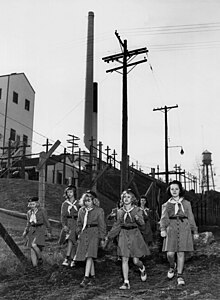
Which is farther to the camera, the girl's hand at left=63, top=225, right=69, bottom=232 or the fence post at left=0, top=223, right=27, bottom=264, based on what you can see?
the girl's hand at left=63, top=225, right=69, bottom=232

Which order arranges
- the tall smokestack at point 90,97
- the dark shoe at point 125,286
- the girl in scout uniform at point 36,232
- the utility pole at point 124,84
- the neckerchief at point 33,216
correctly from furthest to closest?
the tall smokestack at point 90,97
the utility pole at point 124,84
the neckerchief at point 33,216
the girl in scout uniform at point 36,232
the dark shoe at point 125,286

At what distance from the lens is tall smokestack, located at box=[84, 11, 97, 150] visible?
3547cm

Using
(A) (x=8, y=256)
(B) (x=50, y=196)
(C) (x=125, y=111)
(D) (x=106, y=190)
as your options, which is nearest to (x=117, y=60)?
(C) (x=125, y=111)

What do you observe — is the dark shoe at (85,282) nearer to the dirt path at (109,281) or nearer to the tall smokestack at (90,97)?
the dirt path at (109,281)

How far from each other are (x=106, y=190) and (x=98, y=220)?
17800mm

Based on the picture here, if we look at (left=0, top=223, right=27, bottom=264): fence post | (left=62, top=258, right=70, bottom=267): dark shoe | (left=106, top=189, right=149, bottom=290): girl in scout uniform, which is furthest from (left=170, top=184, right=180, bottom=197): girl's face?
(left=0, top=223, right=27, bottom=264): fence post

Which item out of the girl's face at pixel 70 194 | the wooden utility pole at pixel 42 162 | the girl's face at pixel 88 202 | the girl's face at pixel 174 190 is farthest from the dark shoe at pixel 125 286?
the wooden utility pole at pixel 42 162

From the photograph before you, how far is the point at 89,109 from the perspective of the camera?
3562 centimetres

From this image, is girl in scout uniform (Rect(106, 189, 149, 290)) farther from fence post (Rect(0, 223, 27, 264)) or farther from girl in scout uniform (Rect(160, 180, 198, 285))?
fence post (Rect(0, 223, 27, 264))

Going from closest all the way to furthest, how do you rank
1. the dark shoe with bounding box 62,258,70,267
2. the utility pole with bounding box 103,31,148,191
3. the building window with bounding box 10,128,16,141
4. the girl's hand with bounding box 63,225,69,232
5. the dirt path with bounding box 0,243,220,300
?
the dirt path with bounding box 0,243,220,300
the dark shoe with bounding box 62,258,70,267
the girl's hand with bounding box 63,225,69,232
the utility pole with bounding box 103,31,148,191
the building window with bounding box 10,128,16,141

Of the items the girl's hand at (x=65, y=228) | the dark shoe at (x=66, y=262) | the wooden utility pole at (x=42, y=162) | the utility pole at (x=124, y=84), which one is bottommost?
the dark shoe at (x=66, y=262)

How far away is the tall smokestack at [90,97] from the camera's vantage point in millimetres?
35469

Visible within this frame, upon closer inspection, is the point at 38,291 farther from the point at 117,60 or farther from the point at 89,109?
the point at 89,109

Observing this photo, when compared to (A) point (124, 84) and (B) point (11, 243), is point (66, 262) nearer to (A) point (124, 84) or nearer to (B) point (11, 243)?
(B) point (11, 243)
